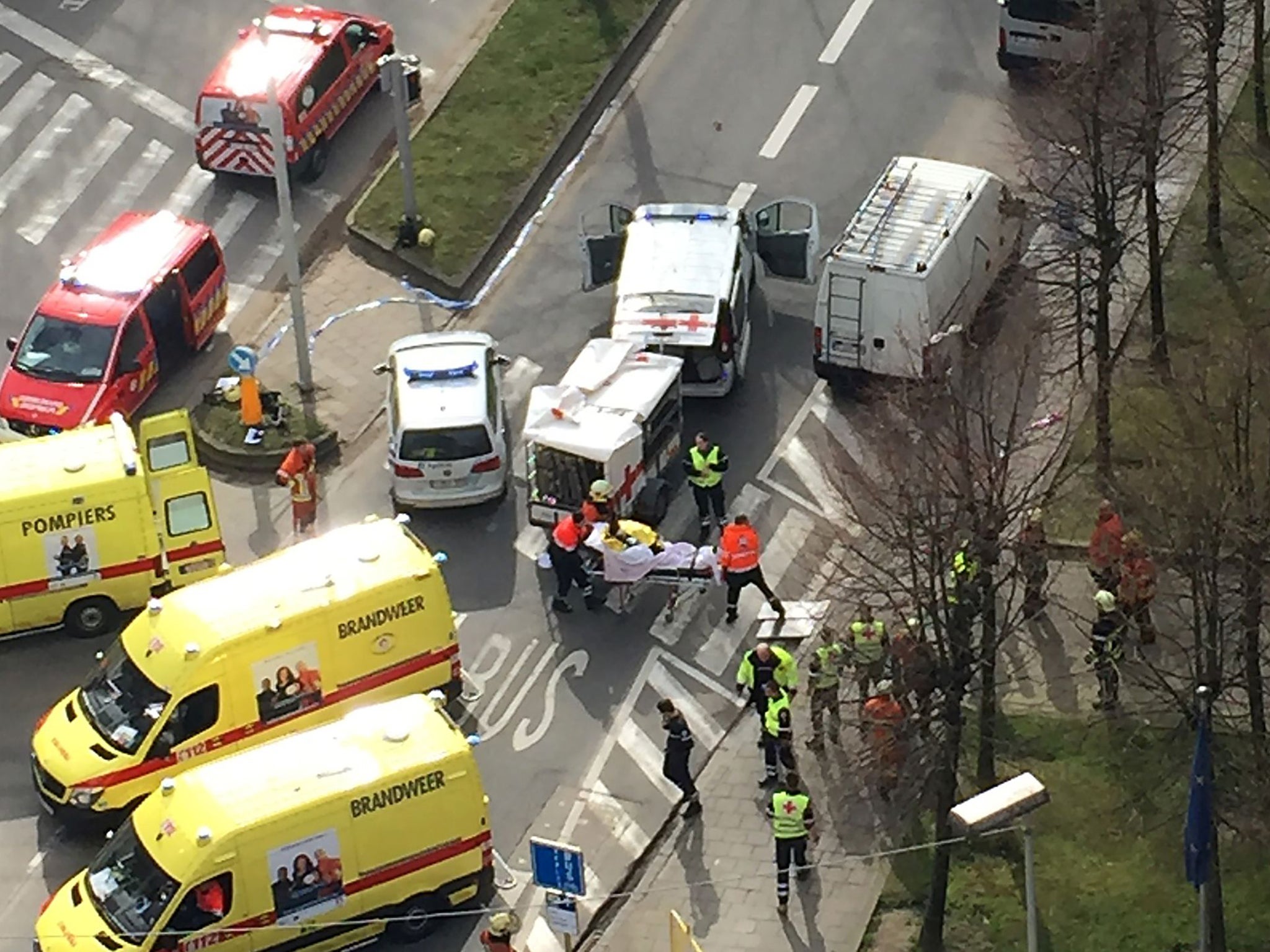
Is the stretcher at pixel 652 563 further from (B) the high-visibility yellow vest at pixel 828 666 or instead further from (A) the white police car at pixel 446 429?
(B) the high-visibility yellow vest at pixel 828 666

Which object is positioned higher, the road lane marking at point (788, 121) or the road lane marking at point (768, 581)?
the road lane marking at point (788, 121)

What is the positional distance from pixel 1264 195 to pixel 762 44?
31.5 feet

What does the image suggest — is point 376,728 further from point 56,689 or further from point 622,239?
point 622,239

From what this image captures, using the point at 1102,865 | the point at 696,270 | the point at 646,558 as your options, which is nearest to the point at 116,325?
the point at 696,270

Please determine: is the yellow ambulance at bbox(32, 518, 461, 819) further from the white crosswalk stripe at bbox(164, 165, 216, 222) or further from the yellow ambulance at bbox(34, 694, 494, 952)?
the white crosswalk stripe at bbox(164, 165, 216, 222)

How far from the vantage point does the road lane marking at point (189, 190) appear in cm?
4538

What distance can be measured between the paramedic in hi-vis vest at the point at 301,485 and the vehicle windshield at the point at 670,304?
522 centimetres

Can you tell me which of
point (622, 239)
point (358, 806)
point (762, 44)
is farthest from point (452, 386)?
point (762, 44)

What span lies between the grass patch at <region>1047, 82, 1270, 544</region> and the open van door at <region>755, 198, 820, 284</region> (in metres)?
4.70

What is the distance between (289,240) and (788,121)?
10.4 meters

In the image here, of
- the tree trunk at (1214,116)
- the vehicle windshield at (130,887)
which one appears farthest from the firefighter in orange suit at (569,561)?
the tree trunk at (1214,116)

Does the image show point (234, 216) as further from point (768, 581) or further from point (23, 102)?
point (768, 581)

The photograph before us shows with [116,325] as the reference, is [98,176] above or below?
above

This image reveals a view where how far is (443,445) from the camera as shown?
3831 centimetres
